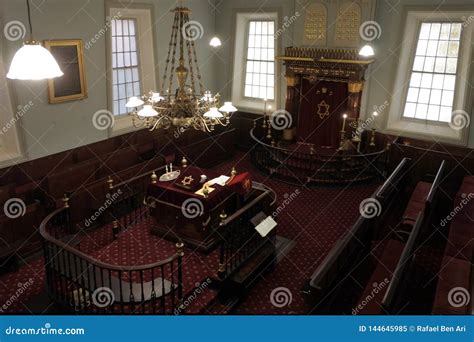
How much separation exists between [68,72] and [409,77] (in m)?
8.03

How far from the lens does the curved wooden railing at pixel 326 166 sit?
386 inches

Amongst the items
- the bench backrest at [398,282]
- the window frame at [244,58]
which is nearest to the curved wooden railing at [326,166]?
the window frame at [244,58]

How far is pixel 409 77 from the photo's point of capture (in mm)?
10414

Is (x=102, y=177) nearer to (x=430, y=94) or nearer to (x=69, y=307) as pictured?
(x=69, y=307)

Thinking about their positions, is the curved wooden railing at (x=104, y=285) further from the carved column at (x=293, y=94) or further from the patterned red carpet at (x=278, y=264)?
the carved column at (x=293, y=94)

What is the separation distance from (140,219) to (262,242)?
2.38 m

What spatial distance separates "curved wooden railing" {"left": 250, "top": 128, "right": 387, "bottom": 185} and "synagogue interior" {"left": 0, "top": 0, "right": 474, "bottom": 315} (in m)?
0.05

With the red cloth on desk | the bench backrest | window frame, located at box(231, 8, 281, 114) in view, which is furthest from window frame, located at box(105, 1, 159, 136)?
the bench backrest

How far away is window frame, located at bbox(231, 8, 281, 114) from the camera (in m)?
11.7

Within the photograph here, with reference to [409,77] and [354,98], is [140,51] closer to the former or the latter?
[354,98]

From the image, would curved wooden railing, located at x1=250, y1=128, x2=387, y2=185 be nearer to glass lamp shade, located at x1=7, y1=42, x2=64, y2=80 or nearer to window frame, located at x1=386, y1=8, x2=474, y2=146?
window frame, located at x1=386, y1=8, x2=474, y2=146

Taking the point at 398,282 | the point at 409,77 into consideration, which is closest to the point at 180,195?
the point at 398,282

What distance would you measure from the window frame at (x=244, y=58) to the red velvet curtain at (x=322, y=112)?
932 millimetres

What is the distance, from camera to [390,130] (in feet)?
34.8
